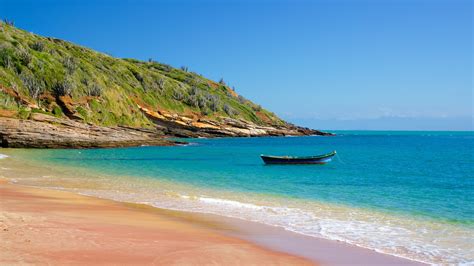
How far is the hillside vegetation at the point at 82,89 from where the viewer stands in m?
72.5

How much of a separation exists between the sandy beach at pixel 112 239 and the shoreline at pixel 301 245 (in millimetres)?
455

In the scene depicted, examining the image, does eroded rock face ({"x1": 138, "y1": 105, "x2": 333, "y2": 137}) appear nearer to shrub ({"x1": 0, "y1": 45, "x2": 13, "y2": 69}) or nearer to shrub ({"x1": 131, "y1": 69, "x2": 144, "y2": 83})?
shrub ({"x1": 131, "y1": 69, "x2": 144, "y2": 83})

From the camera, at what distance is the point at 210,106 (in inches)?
5157

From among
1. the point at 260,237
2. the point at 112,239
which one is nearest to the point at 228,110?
the point at 260,237

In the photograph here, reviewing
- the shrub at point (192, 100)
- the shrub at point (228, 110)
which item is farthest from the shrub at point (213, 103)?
the shrub at point (192, 100)

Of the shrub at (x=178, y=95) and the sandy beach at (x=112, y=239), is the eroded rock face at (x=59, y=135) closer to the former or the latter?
the sandy beach at (x=112, y=239)

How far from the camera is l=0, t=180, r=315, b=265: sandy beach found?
959cm

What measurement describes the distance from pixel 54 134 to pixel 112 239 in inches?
2027

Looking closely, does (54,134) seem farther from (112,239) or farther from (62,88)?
(112,239)

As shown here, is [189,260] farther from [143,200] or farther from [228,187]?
[228,187]

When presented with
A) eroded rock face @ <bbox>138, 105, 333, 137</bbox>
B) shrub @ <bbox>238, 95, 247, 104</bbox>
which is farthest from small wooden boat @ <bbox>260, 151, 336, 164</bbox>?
shrub @ <bbox>238, 95, 247, 104</bbox>

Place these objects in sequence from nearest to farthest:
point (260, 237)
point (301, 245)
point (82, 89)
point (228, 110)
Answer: point (301, 245)
point (260, 237)
point (82, 89)
point (228, 110)

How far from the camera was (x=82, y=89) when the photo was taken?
83.3 m

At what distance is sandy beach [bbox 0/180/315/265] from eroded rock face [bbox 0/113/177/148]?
43205 millimetres
